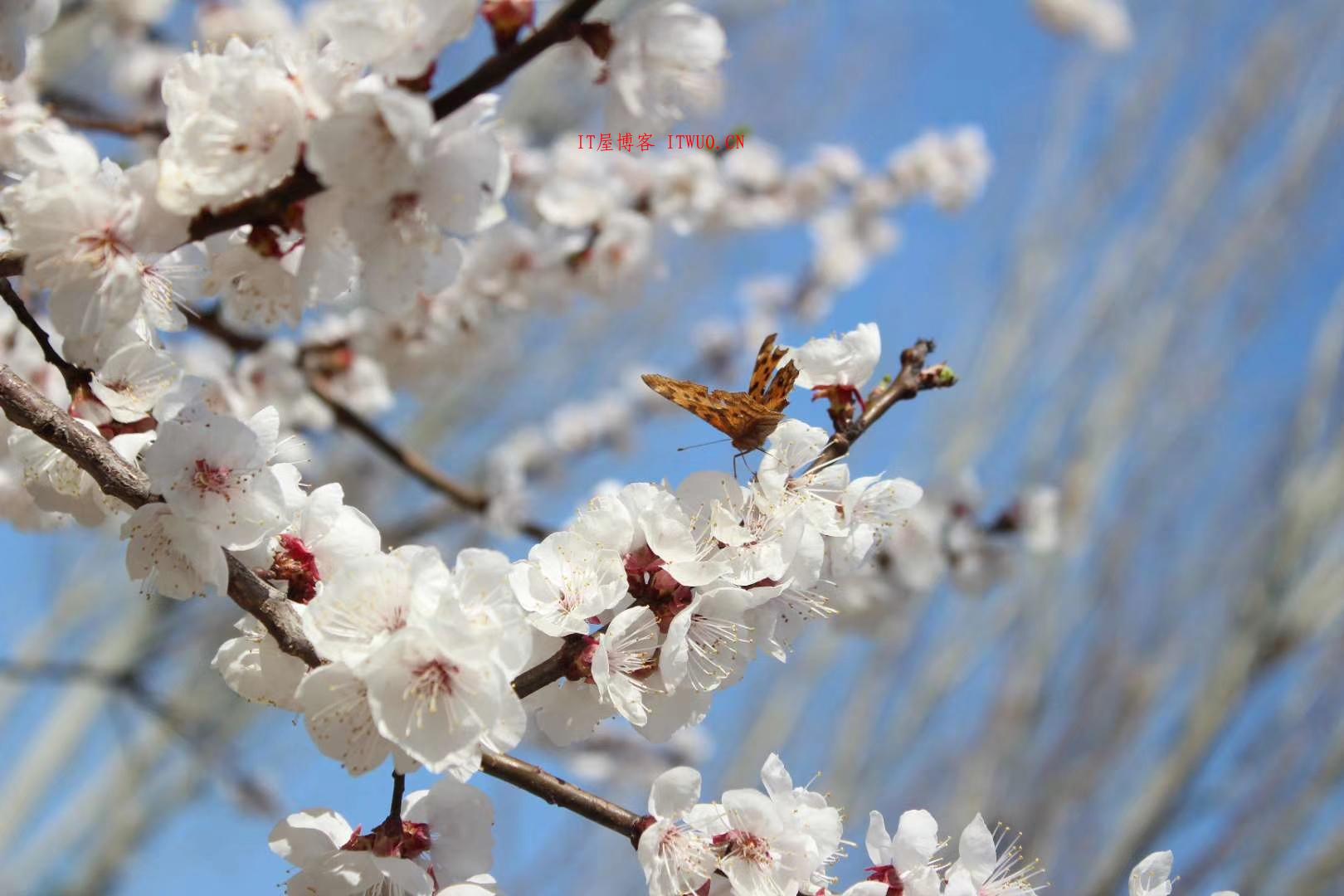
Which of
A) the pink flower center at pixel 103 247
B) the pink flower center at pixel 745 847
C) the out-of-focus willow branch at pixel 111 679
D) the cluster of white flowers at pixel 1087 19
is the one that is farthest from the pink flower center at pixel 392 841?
the cluster of white flowers at pixel 1087 19

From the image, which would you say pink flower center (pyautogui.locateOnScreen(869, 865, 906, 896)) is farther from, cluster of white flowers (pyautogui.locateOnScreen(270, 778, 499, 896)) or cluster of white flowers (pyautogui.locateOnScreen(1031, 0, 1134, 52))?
cluster of white flowers (pyautogui.locateOnScreen(1031, 0, 1134, 52))

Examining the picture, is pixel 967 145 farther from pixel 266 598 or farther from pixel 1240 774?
pixel 266 598

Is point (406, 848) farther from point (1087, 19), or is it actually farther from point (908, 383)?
point (1087, 19)

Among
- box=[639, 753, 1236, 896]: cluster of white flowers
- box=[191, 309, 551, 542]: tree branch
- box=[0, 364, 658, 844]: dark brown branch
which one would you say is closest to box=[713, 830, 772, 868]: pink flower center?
box=[639, 753, 1236, 896]: cluster of white flowers

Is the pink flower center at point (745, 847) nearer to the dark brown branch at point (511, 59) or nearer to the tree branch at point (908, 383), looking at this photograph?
the tree branch at point (908, 383)

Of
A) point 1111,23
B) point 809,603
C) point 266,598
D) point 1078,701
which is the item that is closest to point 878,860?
point 809,603

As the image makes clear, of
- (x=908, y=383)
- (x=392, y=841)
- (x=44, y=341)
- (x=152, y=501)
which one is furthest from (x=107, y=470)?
(x=908, y=383)

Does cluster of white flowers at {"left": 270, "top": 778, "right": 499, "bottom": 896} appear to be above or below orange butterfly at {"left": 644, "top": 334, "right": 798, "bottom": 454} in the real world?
below
